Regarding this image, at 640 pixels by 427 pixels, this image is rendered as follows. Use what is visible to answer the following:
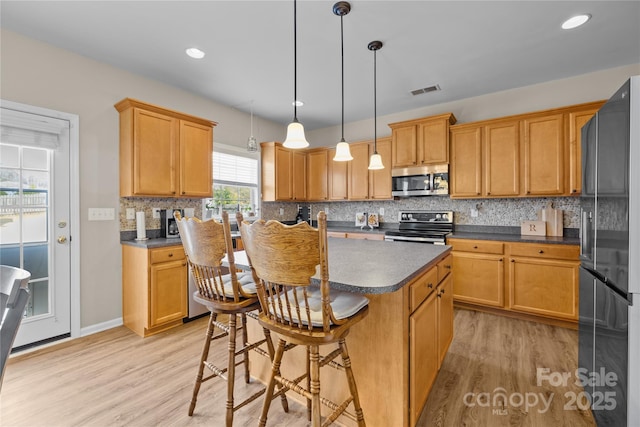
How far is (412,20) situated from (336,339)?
2476 mm

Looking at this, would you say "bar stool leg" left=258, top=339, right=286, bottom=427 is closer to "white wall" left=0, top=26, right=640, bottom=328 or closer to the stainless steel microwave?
"white wall" left=0, top=26, right=640, bottom=328

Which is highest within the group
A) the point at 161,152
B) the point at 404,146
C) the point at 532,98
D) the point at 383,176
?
the point at 532,98

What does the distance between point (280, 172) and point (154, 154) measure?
6.66 feet

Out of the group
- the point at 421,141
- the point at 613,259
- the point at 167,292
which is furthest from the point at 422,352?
the point at 421,141

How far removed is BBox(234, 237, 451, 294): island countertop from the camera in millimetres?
1211

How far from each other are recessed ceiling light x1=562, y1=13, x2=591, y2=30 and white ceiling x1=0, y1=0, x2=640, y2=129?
5cm

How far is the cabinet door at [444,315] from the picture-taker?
1.94 meters

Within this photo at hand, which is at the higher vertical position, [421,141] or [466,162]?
[421,141]

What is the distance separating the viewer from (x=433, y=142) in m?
3.86

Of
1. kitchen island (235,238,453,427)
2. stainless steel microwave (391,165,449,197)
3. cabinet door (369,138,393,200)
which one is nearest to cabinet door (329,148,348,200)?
cabinet door (369,138,393,200)

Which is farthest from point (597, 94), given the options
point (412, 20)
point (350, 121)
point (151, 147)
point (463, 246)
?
point (151, 147)

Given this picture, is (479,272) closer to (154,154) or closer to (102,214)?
(154,154)

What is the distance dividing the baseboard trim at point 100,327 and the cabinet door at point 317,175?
3.26m

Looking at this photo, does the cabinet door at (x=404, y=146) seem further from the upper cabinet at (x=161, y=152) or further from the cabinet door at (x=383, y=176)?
the upper cabinet at (x=161, y=152)
